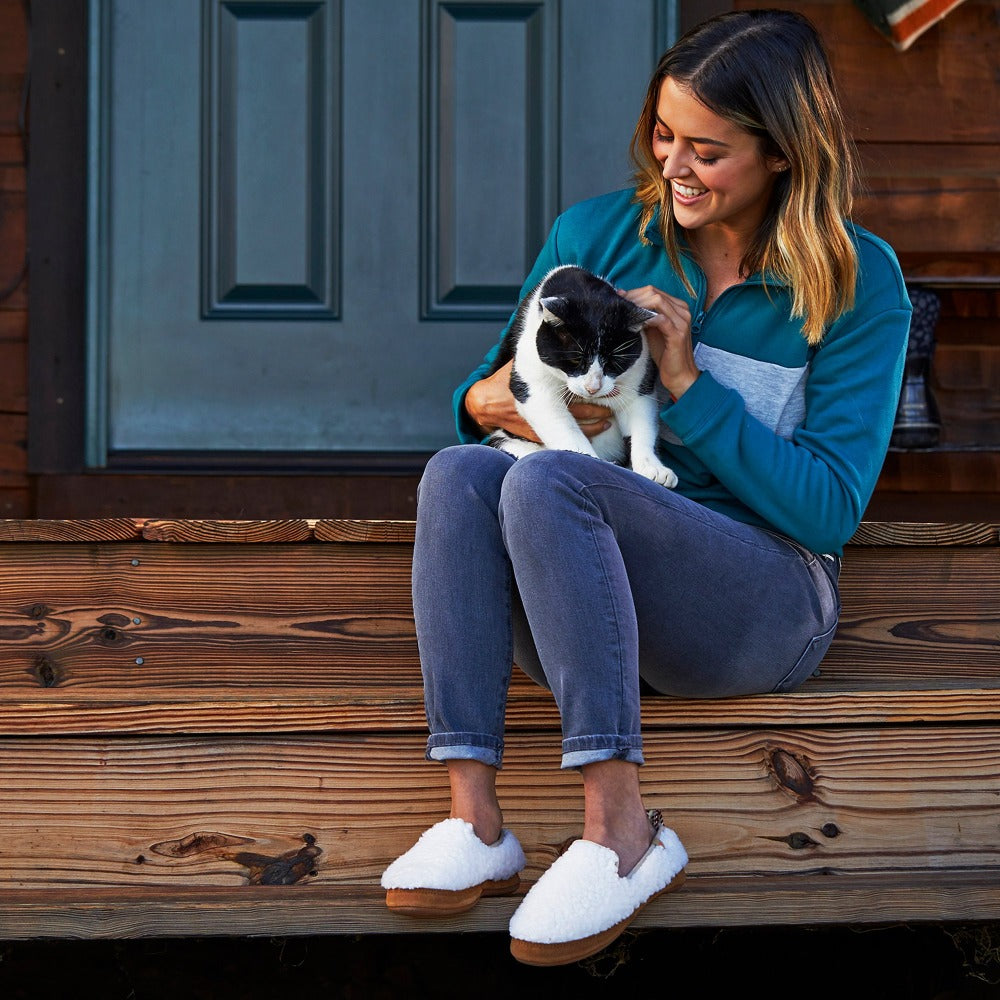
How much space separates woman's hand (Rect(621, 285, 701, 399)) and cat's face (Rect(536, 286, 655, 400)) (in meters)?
0.04

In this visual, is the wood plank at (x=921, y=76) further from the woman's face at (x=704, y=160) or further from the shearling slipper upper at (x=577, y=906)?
the shearling slipper upper at (x=577, y=906)

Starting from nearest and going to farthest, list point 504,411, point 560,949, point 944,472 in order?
point 560,949
point 504,411
point 944,472

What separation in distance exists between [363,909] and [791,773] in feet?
2.01

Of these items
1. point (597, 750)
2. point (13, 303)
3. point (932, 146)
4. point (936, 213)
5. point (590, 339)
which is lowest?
point (597, 750)

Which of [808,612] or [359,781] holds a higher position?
[808,612]

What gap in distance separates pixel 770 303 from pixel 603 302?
9.8 inches

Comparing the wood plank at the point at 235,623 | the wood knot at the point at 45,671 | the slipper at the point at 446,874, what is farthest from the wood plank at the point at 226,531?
the slipper at the point at 446,874

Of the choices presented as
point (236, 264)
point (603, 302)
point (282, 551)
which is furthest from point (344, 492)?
point (603, 302)

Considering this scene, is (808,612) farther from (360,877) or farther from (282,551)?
(282,551)

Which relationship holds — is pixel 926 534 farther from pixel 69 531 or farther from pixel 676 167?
pixel 69 531

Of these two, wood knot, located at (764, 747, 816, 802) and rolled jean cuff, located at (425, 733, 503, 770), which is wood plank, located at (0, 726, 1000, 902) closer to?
wood knot, located at (764, 747, 816, 802)

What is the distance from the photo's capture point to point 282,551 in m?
1.75

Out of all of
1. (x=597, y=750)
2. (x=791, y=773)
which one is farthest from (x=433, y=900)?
(x=791, y=773)

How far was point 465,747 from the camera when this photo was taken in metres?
1.33
